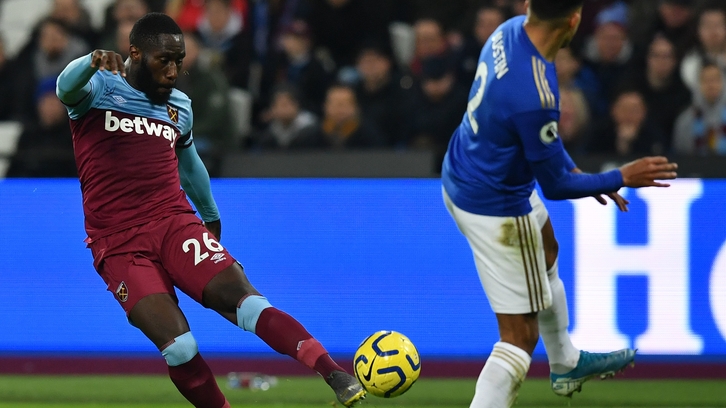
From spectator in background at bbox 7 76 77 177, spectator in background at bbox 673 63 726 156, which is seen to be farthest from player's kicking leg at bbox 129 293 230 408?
spectator in background at bbox 673 63 726 156

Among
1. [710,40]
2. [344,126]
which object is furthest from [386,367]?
[710,40]

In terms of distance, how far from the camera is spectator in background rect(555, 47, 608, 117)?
30.9ft

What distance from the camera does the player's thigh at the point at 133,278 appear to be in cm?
494

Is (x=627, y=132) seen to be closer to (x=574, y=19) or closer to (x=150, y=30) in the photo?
(x=574, y=19)

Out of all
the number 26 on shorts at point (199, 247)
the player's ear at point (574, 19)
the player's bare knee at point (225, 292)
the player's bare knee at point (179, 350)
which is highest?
the player's ear at point (574, 19)

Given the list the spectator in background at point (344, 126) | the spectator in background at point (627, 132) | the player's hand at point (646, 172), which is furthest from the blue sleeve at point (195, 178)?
the spectator in background at point (627, 132)

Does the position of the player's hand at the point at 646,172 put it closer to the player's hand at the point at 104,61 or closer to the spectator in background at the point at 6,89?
the player's hand at the point at 104,61

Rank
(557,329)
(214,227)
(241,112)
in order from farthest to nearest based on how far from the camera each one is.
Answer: (241,112) < (214,227) < (557,329)

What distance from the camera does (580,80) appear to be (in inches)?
384

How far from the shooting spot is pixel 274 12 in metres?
10.7

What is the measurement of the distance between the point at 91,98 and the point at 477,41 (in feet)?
17.9

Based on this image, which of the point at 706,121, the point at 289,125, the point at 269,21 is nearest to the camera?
the point at 706,121

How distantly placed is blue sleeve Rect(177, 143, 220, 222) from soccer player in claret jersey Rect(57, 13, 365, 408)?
0.62 ft

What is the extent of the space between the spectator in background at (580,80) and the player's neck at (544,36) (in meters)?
4.79
